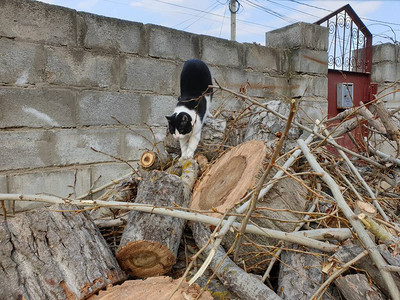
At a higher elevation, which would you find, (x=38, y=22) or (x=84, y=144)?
(x=38, y=22)

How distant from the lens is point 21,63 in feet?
9.09

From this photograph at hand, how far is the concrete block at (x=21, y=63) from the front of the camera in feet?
Result: 8.84

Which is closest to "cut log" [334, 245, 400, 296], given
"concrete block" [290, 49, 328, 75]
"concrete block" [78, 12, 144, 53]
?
"concrete block" [78, 12, 144, 53]

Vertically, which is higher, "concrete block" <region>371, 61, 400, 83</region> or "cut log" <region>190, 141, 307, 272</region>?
"concrete block" <region>371, 61, 400, 83</region>

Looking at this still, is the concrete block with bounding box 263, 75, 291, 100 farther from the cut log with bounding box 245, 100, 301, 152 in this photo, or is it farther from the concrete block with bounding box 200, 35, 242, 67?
the cut log with bounding box 245, 100, 301, 152

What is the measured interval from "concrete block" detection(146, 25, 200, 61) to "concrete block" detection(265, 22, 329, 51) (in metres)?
1.45

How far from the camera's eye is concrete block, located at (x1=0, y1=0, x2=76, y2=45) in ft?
8.84

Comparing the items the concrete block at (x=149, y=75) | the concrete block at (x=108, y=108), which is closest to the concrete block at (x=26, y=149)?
the concrete block at (x=108, y=108)

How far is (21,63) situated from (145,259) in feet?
6.53

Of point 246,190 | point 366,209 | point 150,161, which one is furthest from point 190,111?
point 366,209

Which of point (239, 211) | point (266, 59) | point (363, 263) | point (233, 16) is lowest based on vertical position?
point (363, 263)

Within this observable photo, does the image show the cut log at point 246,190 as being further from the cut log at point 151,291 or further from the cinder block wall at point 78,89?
the cinder block wall at point 78,89

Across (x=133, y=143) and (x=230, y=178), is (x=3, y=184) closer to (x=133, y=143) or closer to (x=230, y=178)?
(x=133, y=143)

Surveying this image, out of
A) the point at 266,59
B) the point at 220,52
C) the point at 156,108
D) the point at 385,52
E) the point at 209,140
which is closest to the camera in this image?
the point at 209,140
